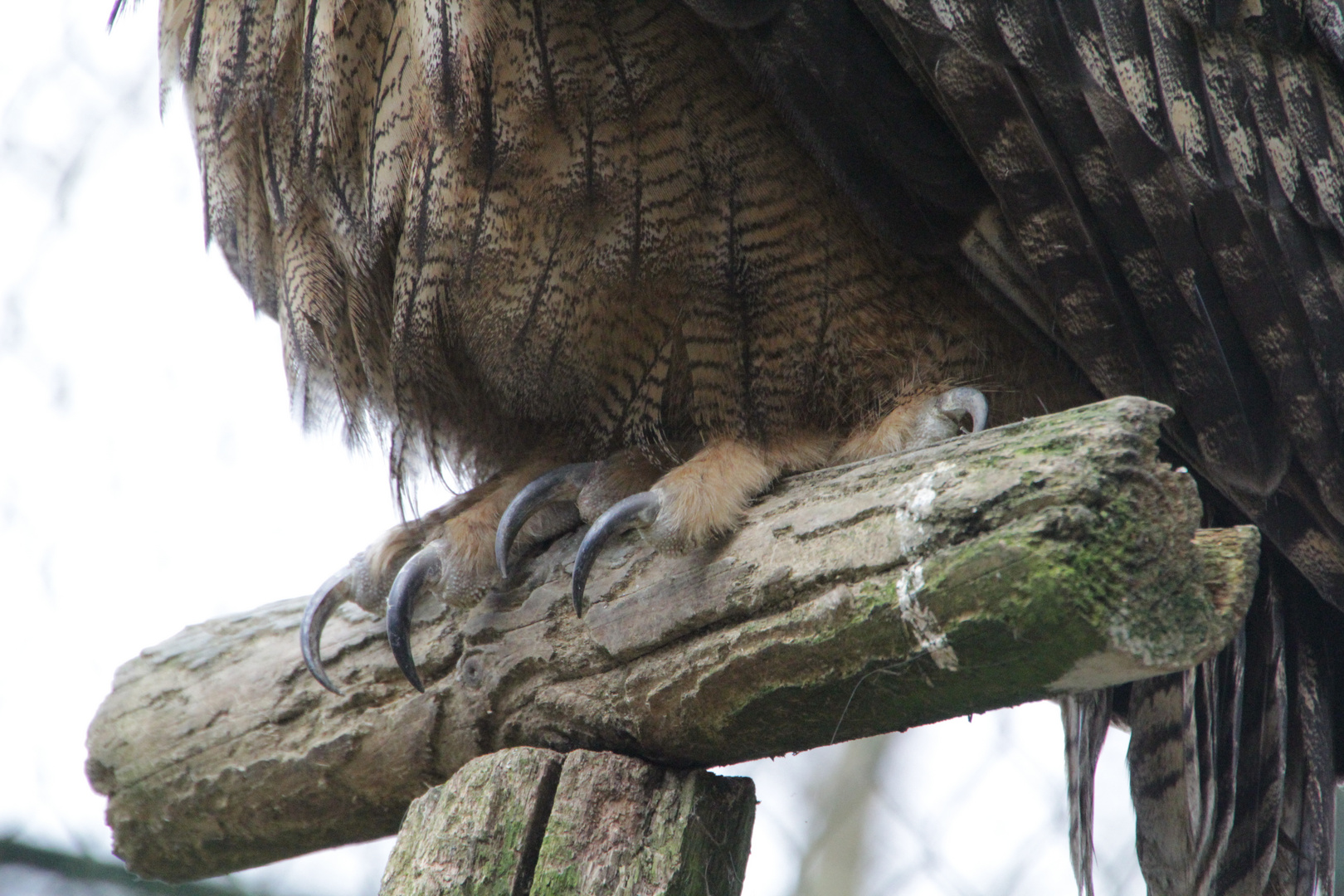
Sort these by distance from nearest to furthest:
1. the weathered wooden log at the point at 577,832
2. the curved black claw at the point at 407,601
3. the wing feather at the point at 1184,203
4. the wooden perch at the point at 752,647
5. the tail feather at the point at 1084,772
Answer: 1. the wooden perch at the point at 752,647
2. the weathered wooden log at the point at 577,832
3. the wing feather at the point at 1184,203
4. the curved black claw at the point at 407,601
5. the tail feather at the point at 1084,772

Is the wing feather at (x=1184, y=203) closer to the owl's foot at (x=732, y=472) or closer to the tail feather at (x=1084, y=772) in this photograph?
the owl's foot at (x=732, y=472)

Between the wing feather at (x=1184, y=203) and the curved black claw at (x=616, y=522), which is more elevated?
the wing feather at (x=1184, y=203)

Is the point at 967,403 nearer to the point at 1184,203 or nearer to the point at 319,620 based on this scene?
the point at 1184,203

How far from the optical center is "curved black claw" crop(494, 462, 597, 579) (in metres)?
1.23

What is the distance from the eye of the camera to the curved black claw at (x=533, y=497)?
123 centimetres

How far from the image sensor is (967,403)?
3.95 ft

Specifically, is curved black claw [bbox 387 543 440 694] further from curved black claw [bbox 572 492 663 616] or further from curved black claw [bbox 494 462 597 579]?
curved black claw [bbox 572 492 663 616]

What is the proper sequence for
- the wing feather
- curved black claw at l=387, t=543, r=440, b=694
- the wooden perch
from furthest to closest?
curved black claw at l=387, t=543, r=440, b=694 → the wing feather → the wooden perch

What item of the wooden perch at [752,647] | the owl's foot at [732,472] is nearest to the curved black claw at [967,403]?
the owl's foot at [732,472]

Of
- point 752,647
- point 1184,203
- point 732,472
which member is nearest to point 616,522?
point 732,472

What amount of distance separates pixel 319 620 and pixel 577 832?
0.50m

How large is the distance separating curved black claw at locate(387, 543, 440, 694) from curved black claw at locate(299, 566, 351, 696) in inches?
3.2

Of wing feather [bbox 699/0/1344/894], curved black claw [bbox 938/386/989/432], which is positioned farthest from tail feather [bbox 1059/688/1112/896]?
curved black claw [bbox 938/386/989/432]

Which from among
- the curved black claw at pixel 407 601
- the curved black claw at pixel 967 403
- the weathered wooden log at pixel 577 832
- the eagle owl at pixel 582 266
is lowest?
the weathered wooden log at pixel 577 832
